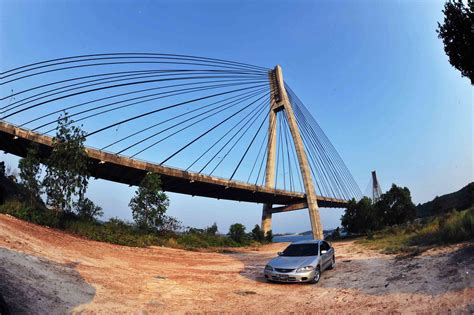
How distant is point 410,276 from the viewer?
9.46 meters

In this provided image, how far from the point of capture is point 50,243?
498 inches

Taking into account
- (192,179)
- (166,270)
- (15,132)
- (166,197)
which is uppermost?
(15,132)

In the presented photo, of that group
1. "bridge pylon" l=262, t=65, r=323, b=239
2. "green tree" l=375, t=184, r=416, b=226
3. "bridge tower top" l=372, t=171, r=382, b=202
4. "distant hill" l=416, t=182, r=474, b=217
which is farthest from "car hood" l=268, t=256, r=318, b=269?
"bridge tower top" l=372, t=171, r=382, b=202

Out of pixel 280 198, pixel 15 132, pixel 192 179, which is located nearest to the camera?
pixel 15 132

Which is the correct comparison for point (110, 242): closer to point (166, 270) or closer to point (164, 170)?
point (166, 270)

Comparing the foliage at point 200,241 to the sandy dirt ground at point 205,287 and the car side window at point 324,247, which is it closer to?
the sandy dirt ground at point 205,287

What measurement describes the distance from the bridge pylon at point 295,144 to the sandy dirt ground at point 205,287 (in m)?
24.9

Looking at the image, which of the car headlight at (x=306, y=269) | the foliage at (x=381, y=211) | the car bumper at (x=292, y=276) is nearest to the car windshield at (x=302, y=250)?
the car headlight at (x=306, y=269)

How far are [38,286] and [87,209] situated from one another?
48.7ft

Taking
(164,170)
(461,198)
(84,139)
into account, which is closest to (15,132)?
(84,139)

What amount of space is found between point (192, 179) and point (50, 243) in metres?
21.0

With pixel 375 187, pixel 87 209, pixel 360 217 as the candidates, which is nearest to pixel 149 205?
pixel 87 209

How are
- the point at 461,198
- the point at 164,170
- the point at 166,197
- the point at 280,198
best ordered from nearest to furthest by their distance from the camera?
1. the point at 166,197
2. the point at 164,170
3. the point at 280,198
4. the point at 461,198

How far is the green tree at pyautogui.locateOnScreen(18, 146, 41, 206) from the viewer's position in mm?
17438
